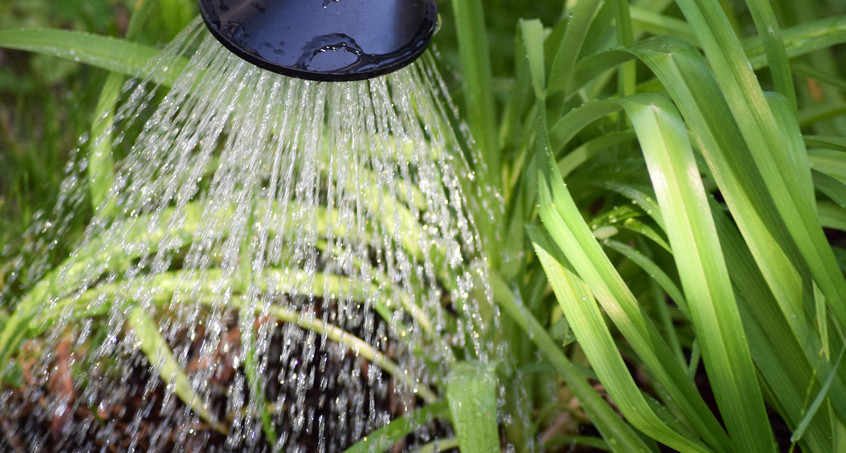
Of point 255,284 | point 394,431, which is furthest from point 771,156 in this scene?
point 255,284

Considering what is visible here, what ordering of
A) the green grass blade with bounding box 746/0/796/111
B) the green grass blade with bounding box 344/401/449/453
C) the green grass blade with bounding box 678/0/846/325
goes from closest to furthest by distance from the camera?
the green grass blade with bounding box 678/0/846/325
the green grass blade with bounding box 746/0/796/111
the green grass blade with bounding box 344/401/449/453

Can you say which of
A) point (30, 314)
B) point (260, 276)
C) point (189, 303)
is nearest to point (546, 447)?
point (260, 276)

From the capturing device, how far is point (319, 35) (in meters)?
0.69

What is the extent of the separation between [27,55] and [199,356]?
→ 170 centimetres

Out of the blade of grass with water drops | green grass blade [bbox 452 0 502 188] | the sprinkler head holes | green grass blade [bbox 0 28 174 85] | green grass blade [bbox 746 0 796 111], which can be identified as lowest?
the sprinkler head holes

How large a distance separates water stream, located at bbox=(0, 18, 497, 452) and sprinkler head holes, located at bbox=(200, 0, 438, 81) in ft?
1.27

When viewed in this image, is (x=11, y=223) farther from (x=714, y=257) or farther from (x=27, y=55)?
(x=714, y=257)

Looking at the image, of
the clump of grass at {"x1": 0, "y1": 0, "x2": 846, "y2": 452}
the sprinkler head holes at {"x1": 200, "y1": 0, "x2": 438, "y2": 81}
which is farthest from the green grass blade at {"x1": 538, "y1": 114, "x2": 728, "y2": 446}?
the sprinkler head holes at {"x1": 200, "y1": 0, "x2": 438, "y2": 81}

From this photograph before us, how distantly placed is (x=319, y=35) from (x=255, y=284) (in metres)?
0.71

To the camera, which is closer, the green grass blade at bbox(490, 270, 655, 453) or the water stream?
the green grass blade at bbox(490, 270, 655, 453)

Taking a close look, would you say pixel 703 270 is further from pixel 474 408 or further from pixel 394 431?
pixel 394 431

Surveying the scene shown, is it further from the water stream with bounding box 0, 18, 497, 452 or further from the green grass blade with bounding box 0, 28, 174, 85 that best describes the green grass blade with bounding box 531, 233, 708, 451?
the green grass blade with bounding box 0, 28, 174, 85

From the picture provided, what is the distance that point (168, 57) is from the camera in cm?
130

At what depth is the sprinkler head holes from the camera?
69cm
